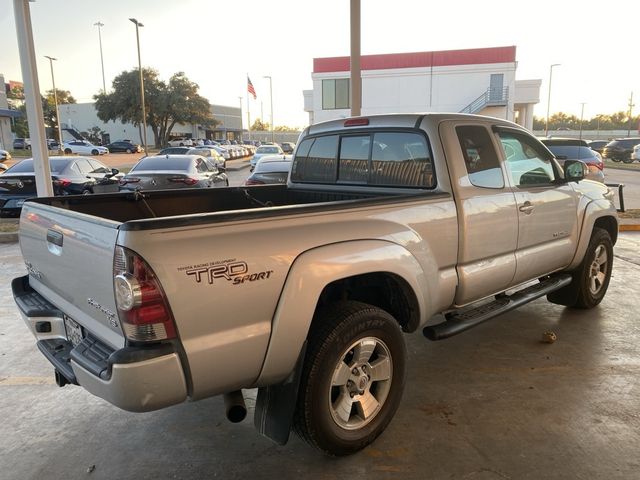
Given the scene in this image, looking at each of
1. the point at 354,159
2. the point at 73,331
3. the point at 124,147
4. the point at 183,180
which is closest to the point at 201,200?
the point at 354,159

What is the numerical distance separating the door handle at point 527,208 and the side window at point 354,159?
1.28m

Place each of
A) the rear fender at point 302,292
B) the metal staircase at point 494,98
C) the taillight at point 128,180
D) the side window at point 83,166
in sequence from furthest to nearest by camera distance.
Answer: the metal staircase at point 494,98
the side window at point 83,166
the taillight at point 128,180
the rear fender at point 302,292

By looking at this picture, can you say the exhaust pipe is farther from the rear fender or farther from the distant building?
the distant building

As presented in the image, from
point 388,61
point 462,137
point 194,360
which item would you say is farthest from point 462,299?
point 388,61

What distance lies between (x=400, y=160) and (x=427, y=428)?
195 centimetres

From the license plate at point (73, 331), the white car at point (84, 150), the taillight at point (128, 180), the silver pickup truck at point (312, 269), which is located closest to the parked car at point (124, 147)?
the white car at point (84, 150)

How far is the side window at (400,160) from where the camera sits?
12.4ft

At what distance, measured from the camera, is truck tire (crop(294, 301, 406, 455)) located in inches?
110

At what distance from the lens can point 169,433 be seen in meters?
3.36


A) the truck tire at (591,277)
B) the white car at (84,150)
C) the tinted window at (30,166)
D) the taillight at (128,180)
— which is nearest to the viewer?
the truck tire at (591,277)

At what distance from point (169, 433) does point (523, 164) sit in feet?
11.5

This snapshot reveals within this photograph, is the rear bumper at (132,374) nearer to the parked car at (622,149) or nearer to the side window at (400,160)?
the side window at (400,160)

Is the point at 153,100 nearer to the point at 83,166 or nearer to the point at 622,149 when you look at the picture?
the point at 622,149

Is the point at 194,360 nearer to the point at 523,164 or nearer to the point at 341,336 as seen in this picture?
the point at 341,336
